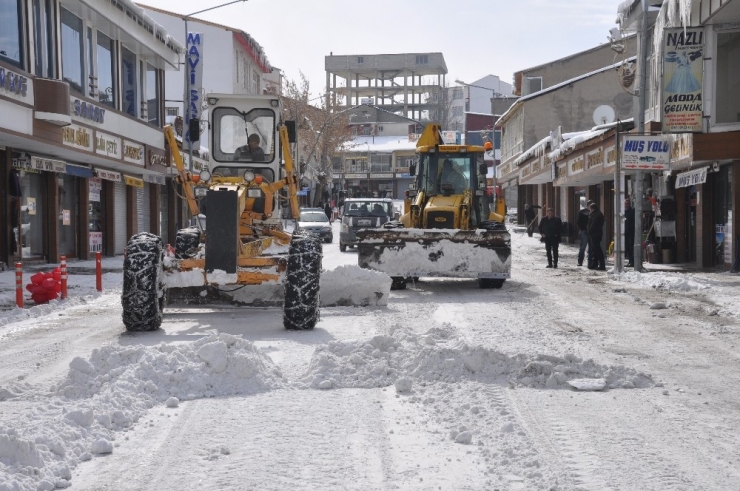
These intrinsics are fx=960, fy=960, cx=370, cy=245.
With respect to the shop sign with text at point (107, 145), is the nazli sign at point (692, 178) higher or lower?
lower

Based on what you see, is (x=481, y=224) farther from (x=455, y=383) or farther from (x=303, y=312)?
(x=455, y=383)

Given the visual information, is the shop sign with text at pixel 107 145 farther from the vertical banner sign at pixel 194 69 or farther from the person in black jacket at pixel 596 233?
the person in black jacket at pixel 596 233

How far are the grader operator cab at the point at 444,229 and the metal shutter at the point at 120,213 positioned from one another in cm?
1393

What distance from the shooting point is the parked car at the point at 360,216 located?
3391 cm

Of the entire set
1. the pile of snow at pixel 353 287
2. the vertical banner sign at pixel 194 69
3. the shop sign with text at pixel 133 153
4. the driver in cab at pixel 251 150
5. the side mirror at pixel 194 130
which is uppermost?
the vertical banner sign at pixel 194 69

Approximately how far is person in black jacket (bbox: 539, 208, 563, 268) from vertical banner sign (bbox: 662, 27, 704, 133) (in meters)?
3.80

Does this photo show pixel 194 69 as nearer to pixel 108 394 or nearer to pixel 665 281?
pixel 665 281

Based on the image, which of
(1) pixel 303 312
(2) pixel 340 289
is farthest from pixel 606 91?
(1) pixel 303 312

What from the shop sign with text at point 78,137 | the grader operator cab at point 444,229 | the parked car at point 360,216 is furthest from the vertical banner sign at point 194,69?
the grader operator cab at point 444,229

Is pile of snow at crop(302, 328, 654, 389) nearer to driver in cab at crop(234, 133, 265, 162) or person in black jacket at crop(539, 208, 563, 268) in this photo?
driver in cab at crop(234, 133, 265, 162)

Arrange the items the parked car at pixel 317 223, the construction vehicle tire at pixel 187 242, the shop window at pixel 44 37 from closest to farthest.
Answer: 1. the construction vehicle tire at pixel 187 242
2. the shop window at pixel 44 37
3. the parked car at pixel 317 223

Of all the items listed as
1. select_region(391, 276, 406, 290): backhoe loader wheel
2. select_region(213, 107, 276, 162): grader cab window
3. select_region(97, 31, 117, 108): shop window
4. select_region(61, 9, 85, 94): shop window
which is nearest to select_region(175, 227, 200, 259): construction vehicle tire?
select_region(213, 107, 276, 162): grader cab window

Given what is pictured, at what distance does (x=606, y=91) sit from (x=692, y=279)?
105ft

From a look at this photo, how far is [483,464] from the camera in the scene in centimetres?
545
